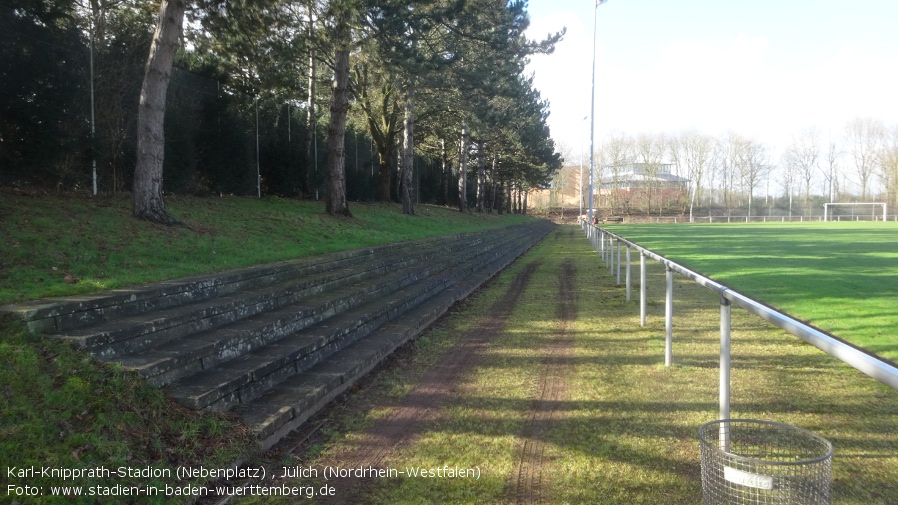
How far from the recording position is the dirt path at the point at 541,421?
3551 millimetres

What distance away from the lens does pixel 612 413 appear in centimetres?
484

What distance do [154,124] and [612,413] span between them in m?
9.46

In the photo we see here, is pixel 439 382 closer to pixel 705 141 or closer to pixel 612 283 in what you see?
pixel 612 283

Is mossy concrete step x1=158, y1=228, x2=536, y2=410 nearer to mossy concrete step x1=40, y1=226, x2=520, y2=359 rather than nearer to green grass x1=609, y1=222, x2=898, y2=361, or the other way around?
mossy concrete step x1=40, y1=226, x2=520, y2=359

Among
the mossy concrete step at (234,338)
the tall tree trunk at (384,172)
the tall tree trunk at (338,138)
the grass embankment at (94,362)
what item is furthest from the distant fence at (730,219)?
the mossy concrete step at (234,338)

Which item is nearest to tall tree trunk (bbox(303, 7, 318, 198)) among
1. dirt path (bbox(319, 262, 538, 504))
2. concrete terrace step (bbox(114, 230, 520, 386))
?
concrete terrace step (bbox(114, 230, 520, 386))

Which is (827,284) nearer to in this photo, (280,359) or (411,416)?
(411,416)

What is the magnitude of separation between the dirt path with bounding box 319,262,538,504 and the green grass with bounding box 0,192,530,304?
10.5 ft

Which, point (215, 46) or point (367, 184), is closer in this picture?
point (215, 46)

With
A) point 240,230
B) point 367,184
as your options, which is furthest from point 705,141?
point 240,230

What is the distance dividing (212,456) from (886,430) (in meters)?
4.95

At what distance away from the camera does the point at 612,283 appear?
1352 cm

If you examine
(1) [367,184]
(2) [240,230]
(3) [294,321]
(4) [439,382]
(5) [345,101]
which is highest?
(5) [345,101]

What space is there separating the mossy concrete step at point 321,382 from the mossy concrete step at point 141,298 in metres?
1.51
